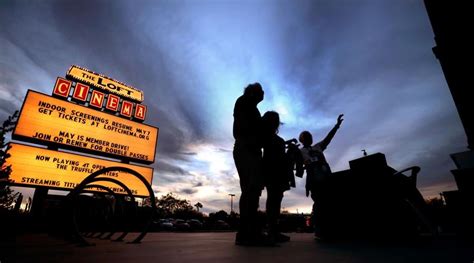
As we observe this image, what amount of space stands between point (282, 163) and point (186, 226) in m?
28.7

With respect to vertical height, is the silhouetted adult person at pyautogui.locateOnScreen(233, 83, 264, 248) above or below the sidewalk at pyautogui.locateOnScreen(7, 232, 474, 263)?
above

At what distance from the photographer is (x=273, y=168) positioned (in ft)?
9.75

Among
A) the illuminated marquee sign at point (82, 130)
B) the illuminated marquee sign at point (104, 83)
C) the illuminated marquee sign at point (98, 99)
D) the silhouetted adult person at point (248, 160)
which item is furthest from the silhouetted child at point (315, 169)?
the illuminated marquee sign at point (104, 83)

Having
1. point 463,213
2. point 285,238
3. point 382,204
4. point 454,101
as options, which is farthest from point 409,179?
point 454,101

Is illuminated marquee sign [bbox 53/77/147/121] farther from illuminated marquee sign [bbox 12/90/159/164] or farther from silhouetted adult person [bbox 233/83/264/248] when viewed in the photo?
silhouetted adult person [bbox 233/83/264/248]

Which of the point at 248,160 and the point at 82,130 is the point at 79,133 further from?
the point at 248,160

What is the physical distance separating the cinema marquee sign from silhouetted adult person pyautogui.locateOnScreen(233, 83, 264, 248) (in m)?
9.98

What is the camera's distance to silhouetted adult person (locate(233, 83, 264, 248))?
2350 mm

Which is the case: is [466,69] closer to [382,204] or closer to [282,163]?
[382,204]

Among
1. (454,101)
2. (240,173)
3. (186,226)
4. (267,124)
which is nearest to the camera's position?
(240,173)

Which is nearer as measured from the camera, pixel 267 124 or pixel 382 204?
pixel 382 204

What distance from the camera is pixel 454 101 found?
35.4 ft

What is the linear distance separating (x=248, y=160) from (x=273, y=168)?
0.67 meters

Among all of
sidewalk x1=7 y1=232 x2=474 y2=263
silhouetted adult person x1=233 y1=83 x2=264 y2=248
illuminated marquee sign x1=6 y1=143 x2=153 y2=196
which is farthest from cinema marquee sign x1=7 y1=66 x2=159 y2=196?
silhouetted adult person x1=233 y1=83 x2=264 y2=248
